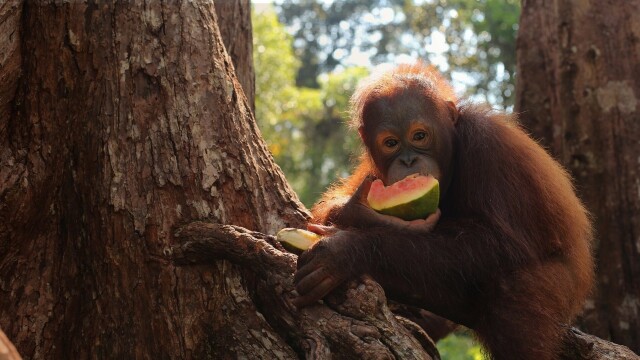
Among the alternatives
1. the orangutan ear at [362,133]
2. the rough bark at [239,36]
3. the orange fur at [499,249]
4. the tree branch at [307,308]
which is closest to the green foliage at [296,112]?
the rough bark at [239,36]

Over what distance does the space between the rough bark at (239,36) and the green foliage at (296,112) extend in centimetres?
678

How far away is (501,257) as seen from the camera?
3613mm

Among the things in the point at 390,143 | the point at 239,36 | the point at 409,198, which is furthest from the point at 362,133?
the point at 239,36

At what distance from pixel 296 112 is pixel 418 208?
1662cm

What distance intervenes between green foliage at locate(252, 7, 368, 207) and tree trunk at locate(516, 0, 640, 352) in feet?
21.8

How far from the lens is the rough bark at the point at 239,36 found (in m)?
5.37

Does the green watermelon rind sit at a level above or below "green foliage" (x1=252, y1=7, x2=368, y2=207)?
above

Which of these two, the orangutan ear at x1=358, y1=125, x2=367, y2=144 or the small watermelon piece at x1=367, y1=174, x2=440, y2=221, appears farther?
the orangutan ear at x1=358, y1=125, x2=367, y2=144

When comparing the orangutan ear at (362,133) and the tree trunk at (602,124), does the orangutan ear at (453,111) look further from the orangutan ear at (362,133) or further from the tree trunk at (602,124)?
the tree trunk at (602,124)

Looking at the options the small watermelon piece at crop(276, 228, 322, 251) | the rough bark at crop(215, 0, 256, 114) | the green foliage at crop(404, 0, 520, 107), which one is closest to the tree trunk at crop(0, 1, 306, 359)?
the small watermelon piece at crop(276, 228, 322, 251)

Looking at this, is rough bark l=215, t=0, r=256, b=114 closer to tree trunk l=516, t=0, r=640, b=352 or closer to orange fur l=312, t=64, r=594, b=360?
orange fur l=312, t=64, r=594, b=360

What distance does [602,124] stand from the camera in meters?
5.49

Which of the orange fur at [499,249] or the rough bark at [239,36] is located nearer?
the orange fur at [499,249]

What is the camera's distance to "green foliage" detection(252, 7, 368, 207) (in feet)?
58.5
